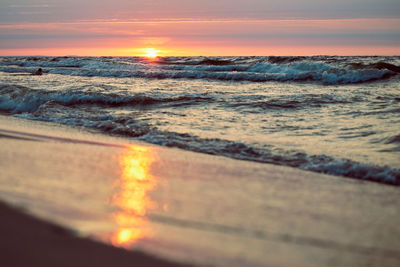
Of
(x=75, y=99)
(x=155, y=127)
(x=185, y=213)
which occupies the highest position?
(x=75, y=99)

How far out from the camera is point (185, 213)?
7.36ft

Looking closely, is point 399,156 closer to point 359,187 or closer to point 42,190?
point 359,187

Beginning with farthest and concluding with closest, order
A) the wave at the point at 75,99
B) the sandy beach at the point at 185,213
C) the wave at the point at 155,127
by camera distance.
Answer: the wave at the point at 75,99, the wave at the point at 155,127, the sandy beach at the point at 185,213

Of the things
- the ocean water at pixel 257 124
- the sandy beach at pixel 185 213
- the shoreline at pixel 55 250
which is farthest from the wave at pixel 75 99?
the shoreline at pixel 55 250

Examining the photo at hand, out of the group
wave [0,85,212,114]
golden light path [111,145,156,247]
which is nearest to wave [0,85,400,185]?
wave [0,85,212,114]

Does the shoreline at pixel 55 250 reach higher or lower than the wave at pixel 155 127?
lower

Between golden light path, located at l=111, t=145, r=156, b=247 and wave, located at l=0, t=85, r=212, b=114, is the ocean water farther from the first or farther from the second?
golden light path, located at l=111, t=145, r=156, b=247

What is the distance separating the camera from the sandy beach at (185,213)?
5.60 ft

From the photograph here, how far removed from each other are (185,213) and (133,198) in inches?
15.8

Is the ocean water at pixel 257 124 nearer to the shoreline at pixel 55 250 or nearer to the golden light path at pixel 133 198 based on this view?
the golden light path at pixel 133 198

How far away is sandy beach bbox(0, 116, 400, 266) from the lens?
67.2 inches

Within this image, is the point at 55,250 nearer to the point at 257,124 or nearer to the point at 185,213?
the point at 185,213

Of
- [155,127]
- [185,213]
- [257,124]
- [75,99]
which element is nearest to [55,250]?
[185,213]

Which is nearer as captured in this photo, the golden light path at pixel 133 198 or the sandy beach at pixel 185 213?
the sandy beach at pixel 185 213
